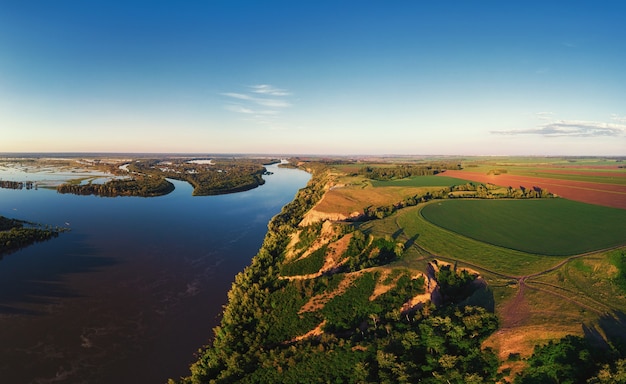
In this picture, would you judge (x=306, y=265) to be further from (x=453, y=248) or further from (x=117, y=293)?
(x=117, y=293)

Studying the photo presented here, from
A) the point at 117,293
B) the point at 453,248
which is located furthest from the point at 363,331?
the point at 117,293

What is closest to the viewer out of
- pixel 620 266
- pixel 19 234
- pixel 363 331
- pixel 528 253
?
pixel 620 266

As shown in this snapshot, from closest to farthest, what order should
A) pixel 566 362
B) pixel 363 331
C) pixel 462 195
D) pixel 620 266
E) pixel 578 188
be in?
pixel 566 362, pixel 620 266, pixel 363 331, pixel 578 188, pixel 462 195

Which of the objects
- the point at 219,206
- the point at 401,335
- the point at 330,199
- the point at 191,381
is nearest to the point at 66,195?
the point at 219,206

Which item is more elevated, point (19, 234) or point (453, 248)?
point (453, 248)

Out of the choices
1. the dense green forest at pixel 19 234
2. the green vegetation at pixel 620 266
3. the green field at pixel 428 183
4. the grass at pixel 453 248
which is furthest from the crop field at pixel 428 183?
the dense green forest at pixel 19 234

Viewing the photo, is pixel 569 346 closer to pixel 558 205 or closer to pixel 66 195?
pixel 558 205

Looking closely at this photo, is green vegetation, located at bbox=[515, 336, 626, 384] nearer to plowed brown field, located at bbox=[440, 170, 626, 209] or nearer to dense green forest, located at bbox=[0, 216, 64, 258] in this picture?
plowed brown field, located at bbox=[440, 170, 626, 209]
